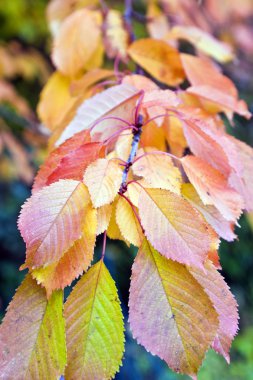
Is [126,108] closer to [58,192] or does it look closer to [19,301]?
[58,192]

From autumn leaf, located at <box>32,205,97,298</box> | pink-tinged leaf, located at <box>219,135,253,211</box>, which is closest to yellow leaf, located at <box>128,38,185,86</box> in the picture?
pink-tinged leaf, located at <box>219,135,253,211</box>

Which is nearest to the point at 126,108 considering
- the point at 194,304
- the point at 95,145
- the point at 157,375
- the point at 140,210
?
the point at 95,145

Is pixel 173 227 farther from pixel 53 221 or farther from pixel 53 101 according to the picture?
pixel 53 101

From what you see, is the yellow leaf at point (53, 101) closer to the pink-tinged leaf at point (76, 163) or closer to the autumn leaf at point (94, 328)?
the pink-tinged leaf at point (76, 163)

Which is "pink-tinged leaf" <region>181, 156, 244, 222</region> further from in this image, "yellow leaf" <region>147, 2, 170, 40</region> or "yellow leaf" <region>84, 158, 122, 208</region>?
"yellow leaf" <region>147, 2, 170, 40</region>

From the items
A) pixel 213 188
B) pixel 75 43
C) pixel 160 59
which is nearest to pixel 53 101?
pixel 75 43

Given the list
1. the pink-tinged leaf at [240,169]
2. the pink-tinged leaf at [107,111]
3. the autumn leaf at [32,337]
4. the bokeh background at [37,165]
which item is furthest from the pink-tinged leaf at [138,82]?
the bokeh background at [37,165]
